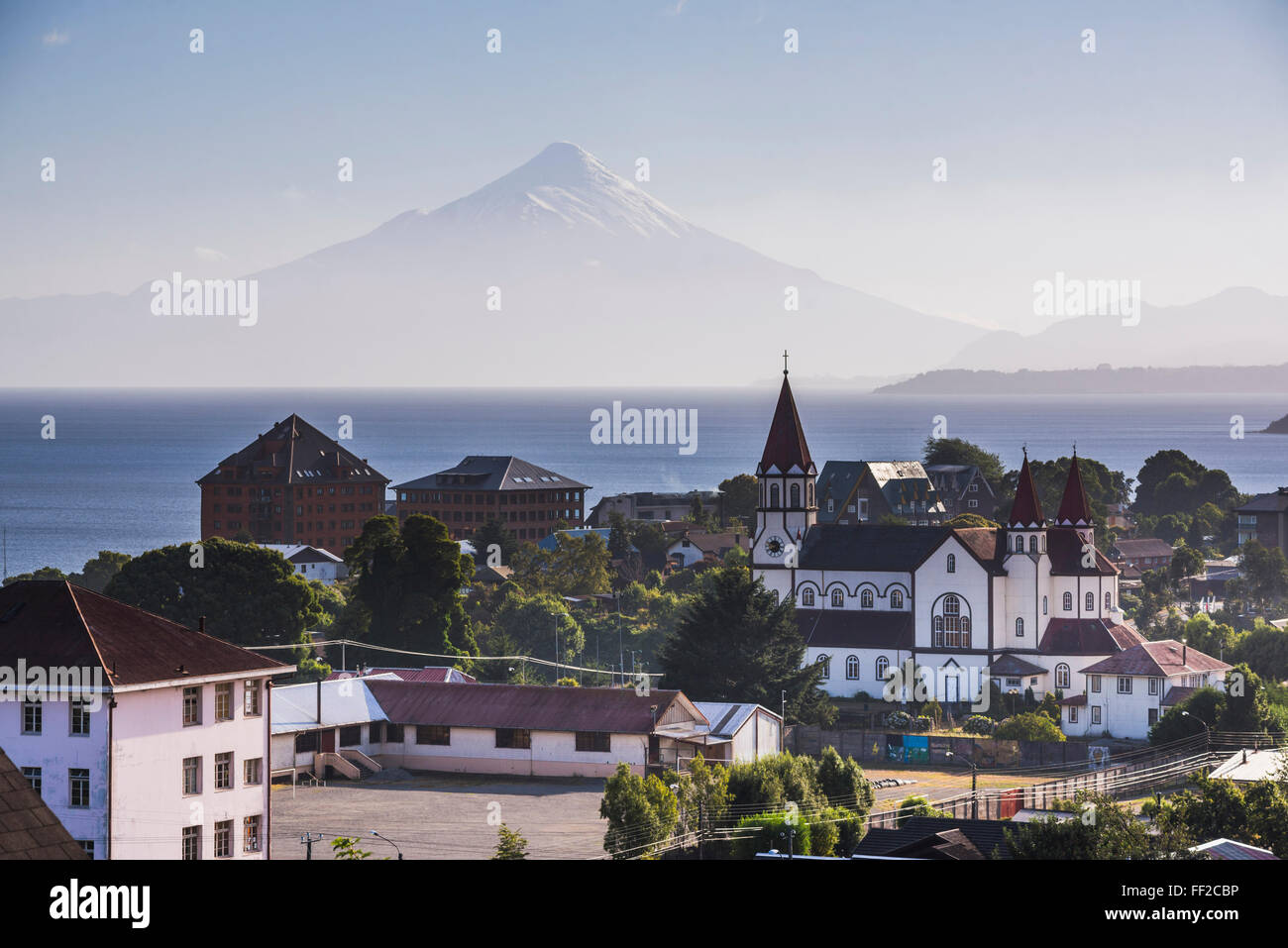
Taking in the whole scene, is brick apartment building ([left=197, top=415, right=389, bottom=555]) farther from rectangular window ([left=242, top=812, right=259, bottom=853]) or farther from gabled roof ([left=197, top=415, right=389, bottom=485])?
rectangular window ([left=242, top=812, right=259, bottom=853])

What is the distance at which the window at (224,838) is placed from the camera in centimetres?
3042

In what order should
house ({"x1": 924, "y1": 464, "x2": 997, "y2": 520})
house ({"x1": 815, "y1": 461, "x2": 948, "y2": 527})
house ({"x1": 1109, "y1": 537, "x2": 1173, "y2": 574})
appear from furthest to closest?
house ({"x1": 924, "y1": 464, "x2": 997, "y2": 520})
house ({"x1": 815, "y1": 461, "x2": 948, "y2": 527})
house ({"x1": 1109, "y1": 537, "x2": 1173, "y2": 574})

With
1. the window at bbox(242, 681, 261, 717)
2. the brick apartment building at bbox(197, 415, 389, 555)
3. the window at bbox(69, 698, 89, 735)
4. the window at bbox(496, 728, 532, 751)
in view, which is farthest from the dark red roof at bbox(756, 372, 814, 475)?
the brick apartment building at bbox(197, 415, 389, 555)

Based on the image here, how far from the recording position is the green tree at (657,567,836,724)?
55.2 m

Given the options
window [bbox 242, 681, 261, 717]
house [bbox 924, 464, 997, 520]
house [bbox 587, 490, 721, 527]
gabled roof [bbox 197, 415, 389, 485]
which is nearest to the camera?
window [bbox 242, 681, 261, 717]

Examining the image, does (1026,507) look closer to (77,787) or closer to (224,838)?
(224,838)

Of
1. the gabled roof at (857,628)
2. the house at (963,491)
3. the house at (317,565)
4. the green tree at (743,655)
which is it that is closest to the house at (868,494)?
the house at (963,491)

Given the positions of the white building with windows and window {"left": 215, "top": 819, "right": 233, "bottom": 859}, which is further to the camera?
the white building with windows

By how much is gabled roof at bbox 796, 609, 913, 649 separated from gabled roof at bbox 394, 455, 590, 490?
65329mm

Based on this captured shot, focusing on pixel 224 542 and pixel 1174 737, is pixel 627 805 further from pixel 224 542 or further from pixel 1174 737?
pixel 224 542

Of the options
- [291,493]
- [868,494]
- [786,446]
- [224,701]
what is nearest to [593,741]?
[224,701]

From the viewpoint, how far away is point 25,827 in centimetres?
898
